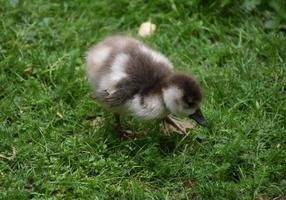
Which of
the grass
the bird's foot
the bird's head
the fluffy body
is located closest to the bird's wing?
the fluffy body

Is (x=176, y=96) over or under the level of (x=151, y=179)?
over

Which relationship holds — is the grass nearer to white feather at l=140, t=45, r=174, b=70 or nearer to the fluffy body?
the fluffy body

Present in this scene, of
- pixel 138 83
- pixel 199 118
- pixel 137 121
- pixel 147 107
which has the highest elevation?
pixel 138 83

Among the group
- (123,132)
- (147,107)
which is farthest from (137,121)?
(147,107)

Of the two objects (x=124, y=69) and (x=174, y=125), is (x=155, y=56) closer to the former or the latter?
(x=124, y=69)

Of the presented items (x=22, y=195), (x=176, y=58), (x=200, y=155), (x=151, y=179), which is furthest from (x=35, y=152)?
(x=176, y=58)

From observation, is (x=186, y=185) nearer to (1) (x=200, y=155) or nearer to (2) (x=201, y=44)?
(1) (x=200, y=155)
